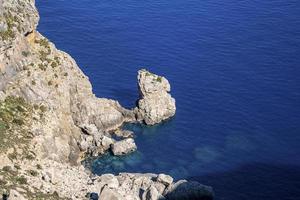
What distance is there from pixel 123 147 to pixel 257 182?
1287 inches

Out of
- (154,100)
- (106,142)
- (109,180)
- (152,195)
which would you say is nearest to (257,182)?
(152,195)

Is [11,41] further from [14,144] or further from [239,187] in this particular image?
[239,187]

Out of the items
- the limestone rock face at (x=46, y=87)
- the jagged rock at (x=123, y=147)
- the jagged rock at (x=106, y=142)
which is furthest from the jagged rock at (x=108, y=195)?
the jagged rock at (x=106, y=142)

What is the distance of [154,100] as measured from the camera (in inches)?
6452

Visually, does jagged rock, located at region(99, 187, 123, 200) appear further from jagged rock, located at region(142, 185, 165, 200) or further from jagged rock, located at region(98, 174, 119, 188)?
jagged rock, located at region(98, 174, 119, 188)

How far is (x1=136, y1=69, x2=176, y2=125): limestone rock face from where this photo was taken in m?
163

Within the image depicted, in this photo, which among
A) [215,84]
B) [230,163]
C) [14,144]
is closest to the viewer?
[14,144]

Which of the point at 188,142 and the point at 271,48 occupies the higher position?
the point at 271,48

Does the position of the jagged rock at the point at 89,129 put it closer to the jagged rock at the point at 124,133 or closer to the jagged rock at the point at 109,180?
the jagged rock at the point at 124,133

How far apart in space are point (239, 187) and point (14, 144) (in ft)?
162

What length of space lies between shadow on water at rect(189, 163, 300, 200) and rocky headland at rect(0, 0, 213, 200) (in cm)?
1011

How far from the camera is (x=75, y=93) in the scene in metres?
152

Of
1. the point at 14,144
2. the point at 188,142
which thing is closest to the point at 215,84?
the point at 188,142

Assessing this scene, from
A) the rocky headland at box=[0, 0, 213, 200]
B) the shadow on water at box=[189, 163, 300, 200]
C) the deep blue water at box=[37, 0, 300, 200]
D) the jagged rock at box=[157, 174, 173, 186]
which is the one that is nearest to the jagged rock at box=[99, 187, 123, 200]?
the rocky headland at box=[0, 0, 213, 200]
